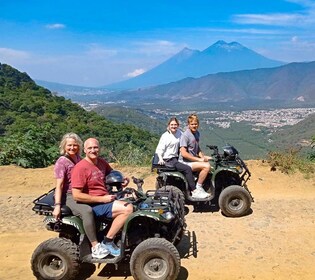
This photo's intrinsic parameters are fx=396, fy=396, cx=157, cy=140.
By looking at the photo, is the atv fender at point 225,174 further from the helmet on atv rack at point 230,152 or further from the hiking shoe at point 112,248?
the hiking shoe at point 112,248

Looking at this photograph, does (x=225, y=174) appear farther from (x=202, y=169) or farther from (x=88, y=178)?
(x=88, y=178)

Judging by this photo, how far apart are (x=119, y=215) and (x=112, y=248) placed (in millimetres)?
474

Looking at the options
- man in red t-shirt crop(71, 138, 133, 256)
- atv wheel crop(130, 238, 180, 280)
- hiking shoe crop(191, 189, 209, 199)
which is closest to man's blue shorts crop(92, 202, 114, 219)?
man in red t-shirt crop(71, 138, 133, 256)

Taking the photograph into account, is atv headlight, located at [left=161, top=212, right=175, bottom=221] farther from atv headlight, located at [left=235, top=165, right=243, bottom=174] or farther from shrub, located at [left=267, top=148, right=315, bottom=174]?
shrub, located at [left=267, top=148, right=315, bottom=174]

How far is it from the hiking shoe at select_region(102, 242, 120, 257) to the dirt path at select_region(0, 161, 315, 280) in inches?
21.9

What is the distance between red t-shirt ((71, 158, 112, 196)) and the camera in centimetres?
525

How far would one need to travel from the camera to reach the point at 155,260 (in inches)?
207

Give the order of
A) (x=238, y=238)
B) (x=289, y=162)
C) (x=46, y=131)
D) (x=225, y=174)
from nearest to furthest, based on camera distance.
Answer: (x=238, y=238)
(x=225, y=174)
(x=289, y=162)
(x=46, y=131)

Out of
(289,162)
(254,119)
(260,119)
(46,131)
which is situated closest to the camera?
(289,162)

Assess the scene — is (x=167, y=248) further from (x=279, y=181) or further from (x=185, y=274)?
(x=279, y=181)

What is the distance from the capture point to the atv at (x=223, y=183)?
802cm

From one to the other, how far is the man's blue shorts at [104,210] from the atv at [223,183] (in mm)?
2530

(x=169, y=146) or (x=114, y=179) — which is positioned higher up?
(x=169, y=146)

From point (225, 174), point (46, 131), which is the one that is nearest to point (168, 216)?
point (225, 174)
